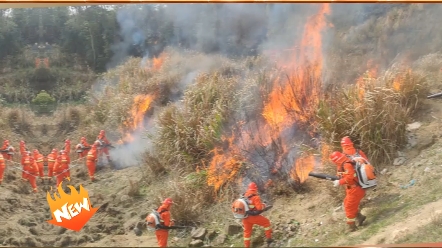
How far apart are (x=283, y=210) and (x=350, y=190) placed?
Answer: 55 centimetres

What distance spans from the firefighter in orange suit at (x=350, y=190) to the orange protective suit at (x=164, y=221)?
1.32 metres

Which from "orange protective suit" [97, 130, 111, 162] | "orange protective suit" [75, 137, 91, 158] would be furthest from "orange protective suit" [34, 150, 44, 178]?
"orange protective suit" [97, 130, 111, 162]

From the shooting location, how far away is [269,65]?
389 cm

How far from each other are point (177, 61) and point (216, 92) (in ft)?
1.35

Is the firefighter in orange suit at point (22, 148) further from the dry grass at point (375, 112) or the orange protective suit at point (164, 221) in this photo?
the dry grass at point (375, 112)

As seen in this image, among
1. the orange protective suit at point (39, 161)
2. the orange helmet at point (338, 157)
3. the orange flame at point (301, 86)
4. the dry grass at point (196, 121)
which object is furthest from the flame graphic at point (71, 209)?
the orange helmet at point (338, 157)

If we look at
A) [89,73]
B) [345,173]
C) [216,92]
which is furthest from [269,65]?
[89,73]

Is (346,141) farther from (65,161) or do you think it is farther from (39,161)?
(39,161)

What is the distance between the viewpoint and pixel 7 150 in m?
3.89

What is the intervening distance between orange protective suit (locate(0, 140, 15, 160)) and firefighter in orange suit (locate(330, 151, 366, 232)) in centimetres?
263

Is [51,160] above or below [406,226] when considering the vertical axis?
above

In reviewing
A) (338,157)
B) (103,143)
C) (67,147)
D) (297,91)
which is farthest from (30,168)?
(338,157)

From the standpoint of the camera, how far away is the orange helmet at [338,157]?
3.60 meters

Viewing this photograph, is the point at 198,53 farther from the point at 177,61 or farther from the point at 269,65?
the point at 269,65
